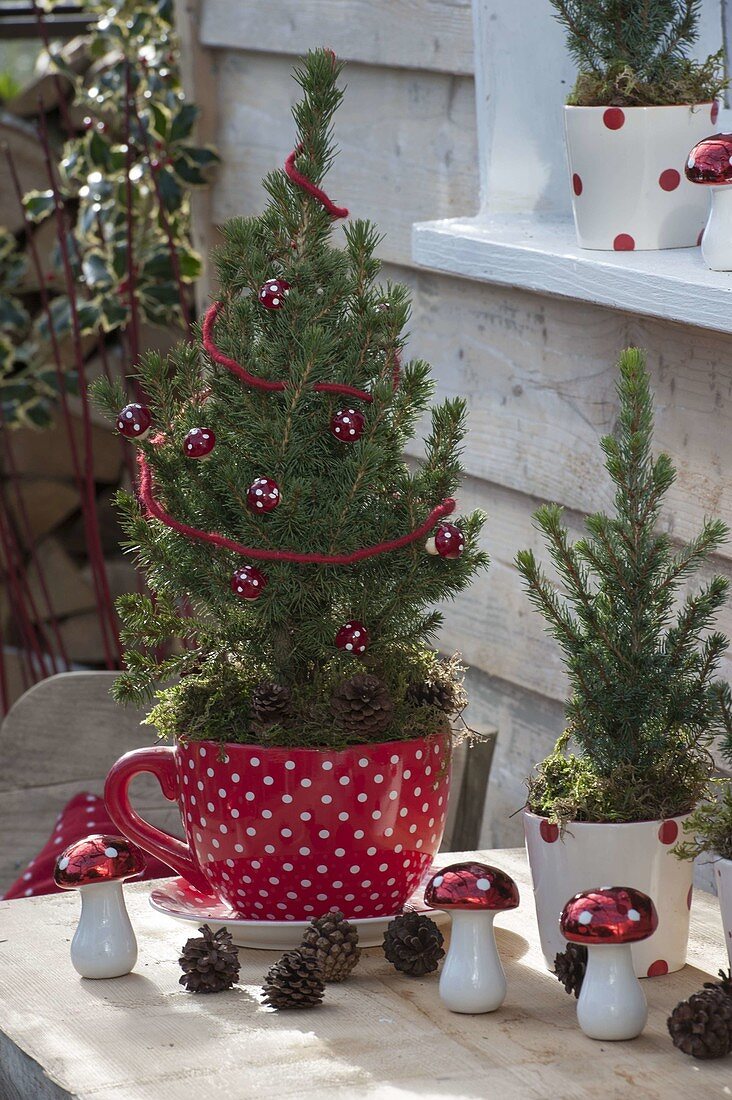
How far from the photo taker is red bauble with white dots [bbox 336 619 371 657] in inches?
36.6

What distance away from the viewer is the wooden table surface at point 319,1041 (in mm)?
750

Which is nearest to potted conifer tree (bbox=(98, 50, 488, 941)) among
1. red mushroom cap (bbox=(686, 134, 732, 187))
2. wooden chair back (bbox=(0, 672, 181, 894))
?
red mushroom cap (bbox=(686, 134, 732, 187))

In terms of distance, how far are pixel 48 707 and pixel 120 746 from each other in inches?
3.4

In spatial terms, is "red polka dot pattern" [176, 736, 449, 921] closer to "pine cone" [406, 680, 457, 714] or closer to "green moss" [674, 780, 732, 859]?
"pine cone" [406, 680, 457, 714]

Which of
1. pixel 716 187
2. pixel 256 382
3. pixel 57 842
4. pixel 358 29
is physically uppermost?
pixel 358 29

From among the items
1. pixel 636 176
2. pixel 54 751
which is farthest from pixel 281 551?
pixel 54 751

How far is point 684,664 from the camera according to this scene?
2.94ft

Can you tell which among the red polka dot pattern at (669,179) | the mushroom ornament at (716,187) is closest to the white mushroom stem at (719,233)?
the mushroom ornament at (716,187)

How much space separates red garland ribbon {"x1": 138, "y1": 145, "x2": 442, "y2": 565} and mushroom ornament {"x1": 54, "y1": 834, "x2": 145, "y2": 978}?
0.20 meters

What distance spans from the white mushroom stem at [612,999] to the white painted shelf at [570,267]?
0.42 metres

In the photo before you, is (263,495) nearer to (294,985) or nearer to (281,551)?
(281,551)

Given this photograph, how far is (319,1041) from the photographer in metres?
0.81

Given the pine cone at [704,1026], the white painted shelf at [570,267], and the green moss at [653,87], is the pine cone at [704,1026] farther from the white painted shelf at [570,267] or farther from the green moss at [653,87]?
the green moss at [653,87]

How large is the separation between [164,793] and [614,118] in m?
0.58
